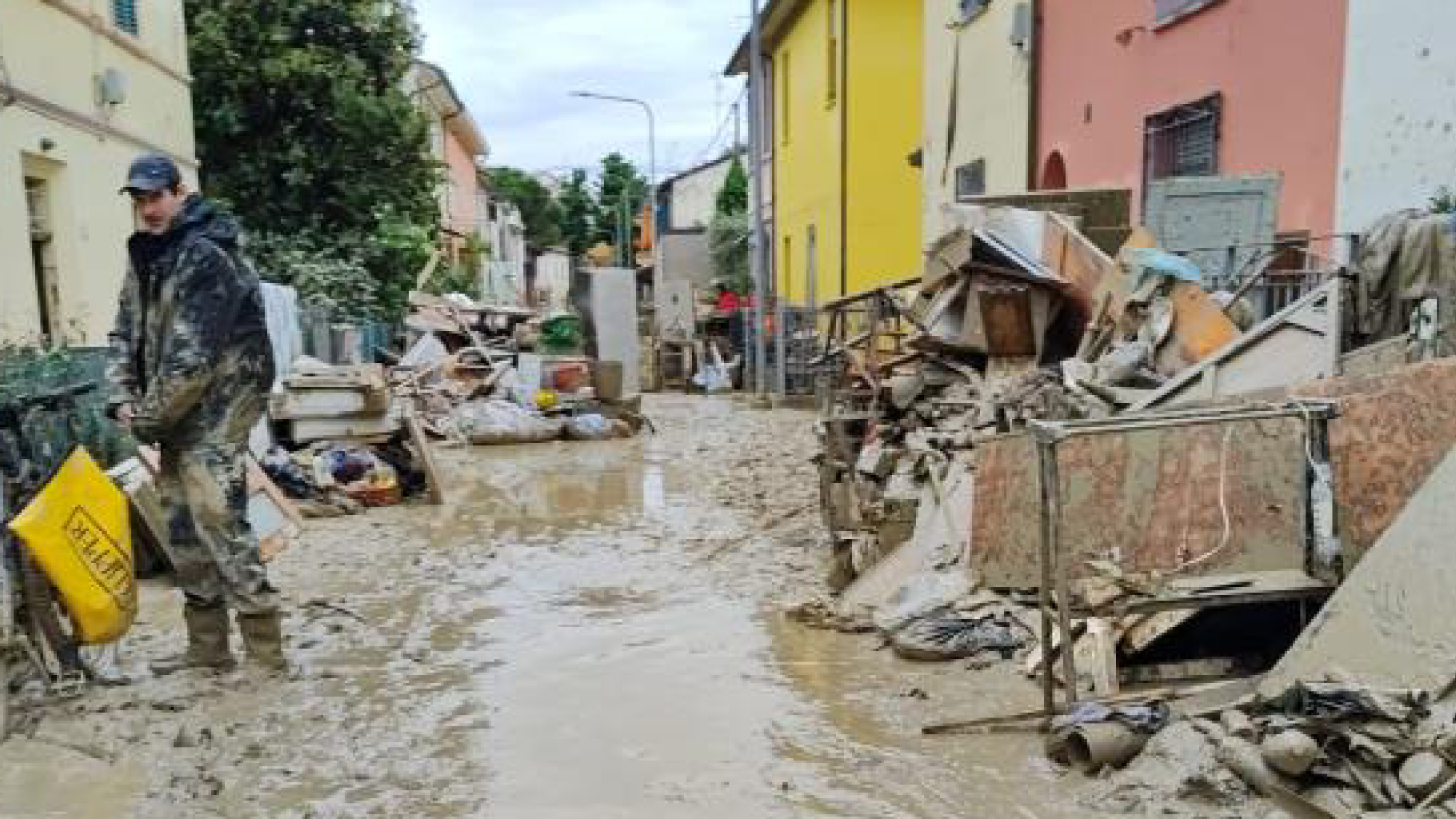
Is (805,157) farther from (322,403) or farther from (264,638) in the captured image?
(264,638)

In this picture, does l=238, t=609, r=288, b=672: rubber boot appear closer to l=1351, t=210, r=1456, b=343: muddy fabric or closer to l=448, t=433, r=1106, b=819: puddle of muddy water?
l=448, t=433, r=1106, b=819: puddle of muddy water

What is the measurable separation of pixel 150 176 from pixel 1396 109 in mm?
5960

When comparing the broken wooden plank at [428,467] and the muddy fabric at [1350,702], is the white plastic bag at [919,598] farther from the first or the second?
the broken wooden plank at [428,467]

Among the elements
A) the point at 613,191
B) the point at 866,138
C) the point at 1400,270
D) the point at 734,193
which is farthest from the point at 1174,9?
the point at 613,191

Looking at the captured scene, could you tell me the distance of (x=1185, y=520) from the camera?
449 cm

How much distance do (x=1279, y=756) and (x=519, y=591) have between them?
4.51 m

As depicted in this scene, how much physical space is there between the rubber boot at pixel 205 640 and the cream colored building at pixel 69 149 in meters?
4.55

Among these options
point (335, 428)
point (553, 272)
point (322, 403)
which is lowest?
point (335, 428)

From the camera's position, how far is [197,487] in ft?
15.1

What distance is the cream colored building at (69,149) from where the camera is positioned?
29.7 feet

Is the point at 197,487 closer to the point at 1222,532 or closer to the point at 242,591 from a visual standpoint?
the point at 242,591

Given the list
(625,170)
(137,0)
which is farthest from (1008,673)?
(625,170)

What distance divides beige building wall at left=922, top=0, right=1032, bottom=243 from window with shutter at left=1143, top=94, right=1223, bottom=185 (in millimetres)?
2444

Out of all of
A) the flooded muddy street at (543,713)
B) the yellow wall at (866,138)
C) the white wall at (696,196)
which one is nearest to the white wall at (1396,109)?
the flooded muddy street at (543,713)
